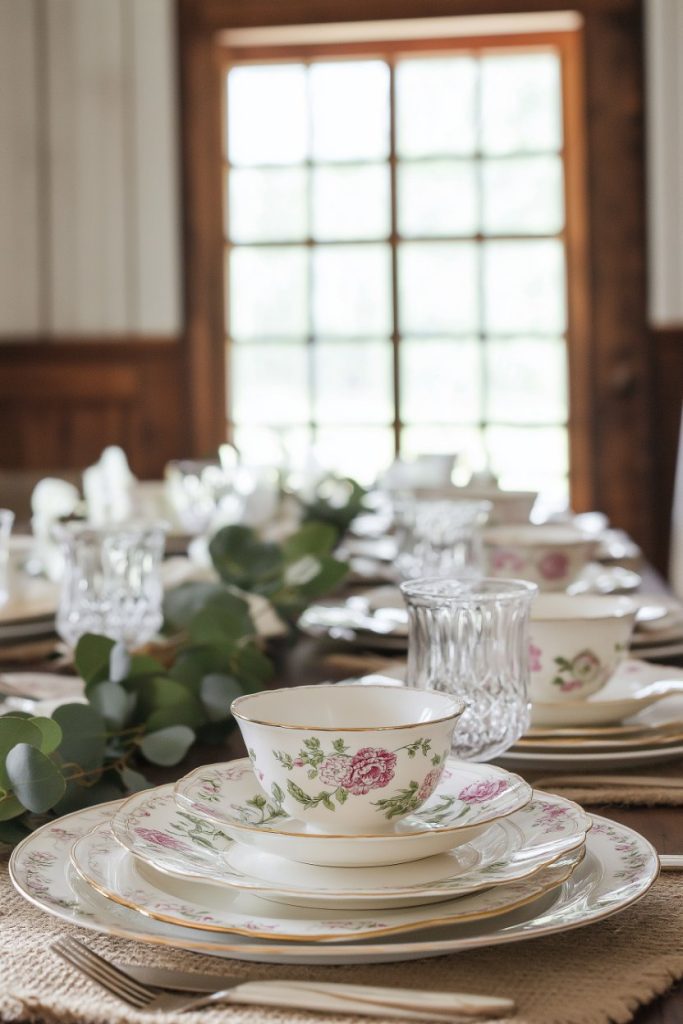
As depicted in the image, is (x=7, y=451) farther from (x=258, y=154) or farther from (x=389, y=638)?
(x=389, y=638)

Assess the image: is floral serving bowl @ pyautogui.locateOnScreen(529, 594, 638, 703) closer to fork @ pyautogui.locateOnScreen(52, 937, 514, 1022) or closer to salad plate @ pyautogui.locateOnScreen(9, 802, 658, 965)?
salad plate @ pyautogui.locateOnScreen(9, 802, 658, 965)

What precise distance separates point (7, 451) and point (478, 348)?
1.61 m

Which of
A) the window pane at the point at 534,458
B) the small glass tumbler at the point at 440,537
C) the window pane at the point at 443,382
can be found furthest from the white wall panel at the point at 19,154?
the small glass tumbler at the point at 440,537

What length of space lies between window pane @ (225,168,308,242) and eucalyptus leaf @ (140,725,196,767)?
3.73 m

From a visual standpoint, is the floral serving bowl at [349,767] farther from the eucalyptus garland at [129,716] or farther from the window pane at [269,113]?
the window pane at [269,113]

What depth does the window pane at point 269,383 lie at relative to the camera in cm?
442

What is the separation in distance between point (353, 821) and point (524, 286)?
3.87 metres

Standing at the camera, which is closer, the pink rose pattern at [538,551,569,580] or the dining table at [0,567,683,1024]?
the dining table at [0,567,683,1024]

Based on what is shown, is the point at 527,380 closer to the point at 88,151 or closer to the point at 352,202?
the point at 352,202

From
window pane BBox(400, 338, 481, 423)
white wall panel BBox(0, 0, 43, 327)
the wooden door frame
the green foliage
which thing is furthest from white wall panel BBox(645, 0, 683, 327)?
Result: the green foliage

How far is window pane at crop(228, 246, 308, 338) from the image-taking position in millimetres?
4406

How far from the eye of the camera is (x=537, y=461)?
432 cm

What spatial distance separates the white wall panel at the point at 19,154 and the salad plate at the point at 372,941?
3933 millimetres

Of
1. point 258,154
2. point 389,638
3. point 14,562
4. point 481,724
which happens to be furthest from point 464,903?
point 258,154
